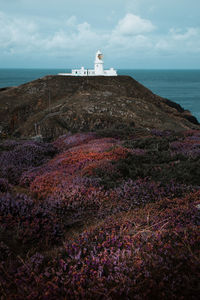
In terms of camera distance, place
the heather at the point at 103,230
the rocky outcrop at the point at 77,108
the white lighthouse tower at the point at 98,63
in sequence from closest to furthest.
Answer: the heather at the point at 103,230, the rocky outcrop at the point at 77,108, the white lighthouse tower at the point at 98,63

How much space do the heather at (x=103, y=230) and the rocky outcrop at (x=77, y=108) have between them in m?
12.8

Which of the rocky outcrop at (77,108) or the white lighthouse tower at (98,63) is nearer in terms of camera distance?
the rocky outcrop at (77,108)

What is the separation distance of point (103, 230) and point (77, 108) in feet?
114

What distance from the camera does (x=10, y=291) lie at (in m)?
3.12

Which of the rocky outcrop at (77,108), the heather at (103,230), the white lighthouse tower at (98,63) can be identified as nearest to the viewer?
the heather at (103,230)

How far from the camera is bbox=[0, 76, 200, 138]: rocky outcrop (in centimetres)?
3475

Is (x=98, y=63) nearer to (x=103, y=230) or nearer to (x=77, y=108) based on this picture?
(x=77, y=108)

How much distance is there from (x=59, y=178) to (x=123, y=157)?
2.91 meters

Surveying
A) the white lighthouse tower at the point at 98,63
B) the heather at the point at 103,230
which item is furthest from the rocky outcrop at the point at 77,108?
the white lighthouse tower at the point at 98,63

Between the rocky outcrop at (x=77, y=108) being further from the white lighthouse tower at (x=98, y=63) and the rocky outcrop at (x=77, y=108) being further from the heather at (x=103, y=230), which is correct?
the white lighthouse tower at (x=98, y=63)

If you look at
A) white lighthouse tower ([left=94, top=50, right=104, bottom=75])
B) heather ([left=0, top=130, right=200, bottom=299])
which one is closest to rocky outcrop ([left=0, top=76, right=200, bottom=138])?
heather ([left=0, top=130, right=200, bottom=299])

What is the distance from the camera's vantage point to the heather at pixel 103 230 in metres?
3.02

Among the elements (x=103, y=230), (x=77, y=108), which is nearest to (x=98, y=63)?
(x=77, y=108)

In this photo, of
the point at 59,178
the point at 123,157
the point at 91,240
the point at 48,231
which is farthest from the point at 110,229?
the point at 123,157
